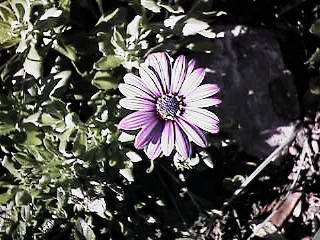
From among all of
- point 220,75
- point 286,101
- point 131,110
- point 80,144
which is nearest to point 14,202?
point 80,144

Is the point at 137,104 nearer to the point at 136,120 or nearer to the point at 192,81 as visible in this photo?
the point at 136,120

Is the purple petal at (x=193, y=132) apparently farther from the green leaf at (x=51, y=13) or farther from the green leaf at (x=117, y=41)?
the green leaf at (x=51, y=13)

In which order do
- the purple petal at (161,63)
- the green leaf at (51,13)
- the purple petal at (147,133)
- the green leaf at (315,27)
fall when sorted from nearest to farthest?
1. the purple petal at (147,133)
2. the purple petal at (161,63)
3. the green leaf at (51,13)
4. the green leaf at (315,27)

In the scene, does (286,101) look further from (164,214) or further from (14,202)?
(14,202)

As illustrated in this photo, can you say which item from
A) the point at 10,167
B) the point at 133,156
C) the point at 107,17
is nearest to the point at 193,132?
the point at 133,156

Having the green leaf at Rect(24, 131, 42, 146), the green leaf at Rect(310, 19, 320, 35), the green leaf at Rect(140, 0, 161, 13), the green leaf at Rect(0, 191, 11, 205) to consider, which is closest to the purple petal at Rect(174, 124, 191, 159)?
the green leaf at Rect(140, 0, 161, 13)

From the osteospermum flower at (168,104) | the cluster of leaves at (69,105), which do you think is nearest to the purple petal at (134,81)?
the osteospermum flower at (168,104)
